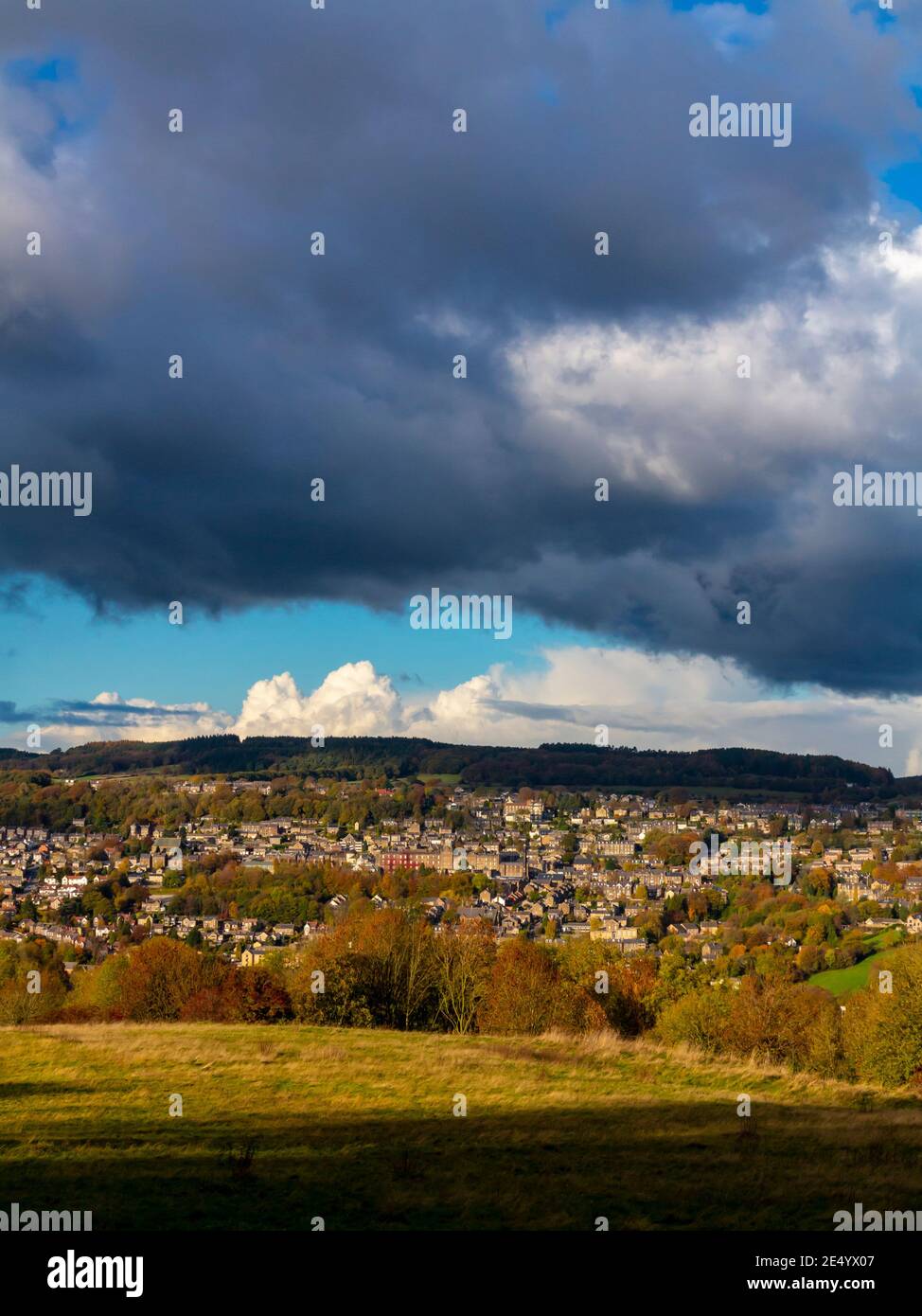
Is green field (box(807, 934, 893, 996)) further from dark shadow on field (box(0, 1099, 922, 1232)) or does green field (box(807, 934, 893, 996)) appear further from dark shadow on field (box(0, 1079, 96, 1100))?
dark shadow on field (box(0, 1079, 96, 1100))

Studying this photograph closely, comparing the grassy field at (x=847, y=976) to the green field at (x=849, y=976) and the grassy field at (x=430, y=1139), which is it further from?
the grassy field at (x=430, y=1139)

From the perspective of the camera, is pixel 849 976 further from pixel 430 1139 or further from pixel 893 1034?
pixel 430 1139

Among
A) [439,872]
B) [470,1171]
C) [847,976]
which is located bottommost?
[847,976]

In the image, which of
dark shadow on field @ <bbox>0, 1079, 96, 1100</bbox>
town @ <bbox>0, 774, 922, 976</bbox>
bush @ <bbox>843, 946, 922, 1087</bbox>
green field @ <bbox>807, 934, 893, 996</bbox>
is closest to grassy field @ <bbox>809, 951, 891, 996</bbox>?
green field @ <bbox>807, 934, 893, 996</bbox>

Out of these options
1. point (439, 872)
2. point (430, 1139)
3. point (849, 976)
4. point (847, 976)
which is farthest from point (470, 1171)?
point (439, 872)
